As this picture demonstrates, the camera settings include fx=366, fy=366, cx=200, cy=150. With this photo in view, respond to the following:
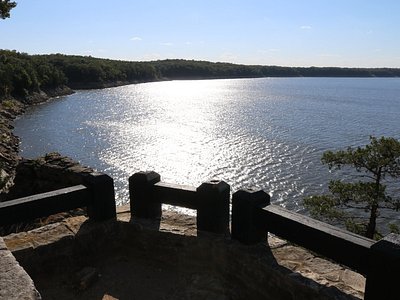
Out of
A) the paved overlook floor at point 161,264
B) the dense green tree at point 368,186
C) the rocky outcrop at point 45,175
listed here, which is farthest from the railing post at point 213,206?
the dense green tree at point 368,186

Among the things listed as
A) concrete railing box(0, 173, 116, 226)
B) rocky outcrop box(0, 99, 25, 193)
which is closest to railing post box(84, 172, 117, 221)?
concrete railing box(0, 173, 116, 226)

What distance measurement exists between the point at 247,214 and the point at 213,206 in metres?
0.50

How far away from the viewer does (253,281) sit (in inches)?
164

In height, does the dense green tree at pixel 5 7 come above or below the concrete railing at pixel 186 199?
above

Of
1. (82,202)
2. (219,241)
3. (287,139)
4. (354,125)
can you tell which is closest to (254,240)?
(219,241)

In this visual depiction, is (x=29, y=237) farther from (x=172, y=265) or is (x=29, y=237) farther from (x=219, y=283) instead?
(x=219, y=283)

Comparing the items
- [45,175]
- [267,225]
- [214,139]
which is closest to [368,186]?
[267,225]

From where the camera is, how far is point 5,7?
19.2m

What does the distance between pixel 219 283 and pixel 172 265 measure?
0.71 meters

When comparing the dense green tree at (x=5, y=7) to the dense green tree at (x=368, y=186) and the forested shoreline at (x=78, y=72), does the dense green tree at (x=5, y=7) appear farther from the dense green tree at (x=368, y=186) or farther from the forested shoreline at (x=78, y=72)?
the forested shoreline at (x=78, y=72)

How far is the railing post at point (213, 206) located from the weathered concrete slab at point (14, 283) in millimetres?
2398

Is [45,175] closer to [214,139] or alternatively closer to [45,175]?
[45,175]

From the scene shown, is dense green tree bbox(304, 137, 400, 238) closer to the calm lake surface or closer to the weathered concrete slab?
the calm lake surface

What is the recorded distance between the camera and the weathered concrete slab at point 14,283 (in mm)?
2223
